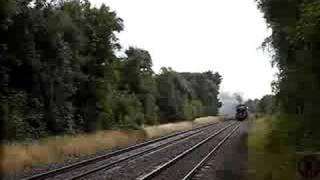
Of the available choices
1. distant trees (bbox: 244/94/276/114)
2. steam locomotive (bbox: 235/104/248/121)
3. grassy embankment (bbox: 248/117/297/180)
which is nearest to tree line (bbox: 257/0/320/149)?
grassy embankment (bbox: 248/117/297/180)

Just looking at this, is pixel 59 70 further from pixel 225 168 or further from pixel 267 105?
pixel 267 105

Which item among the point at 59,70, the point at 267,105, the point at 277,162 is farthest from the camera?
the point at 267,105

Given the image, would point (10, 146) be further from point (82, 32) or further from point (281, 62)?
point (82, 32)

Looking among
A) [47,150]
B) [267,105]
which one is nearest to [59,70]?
[47,150]

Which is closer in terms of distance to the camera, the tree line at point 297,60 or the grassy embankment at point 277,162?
the grassy embankment at point 277,162

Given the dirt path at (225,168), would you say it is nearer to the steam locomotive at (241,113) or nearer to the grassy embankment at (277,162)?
the grassy embankment at (277,162)

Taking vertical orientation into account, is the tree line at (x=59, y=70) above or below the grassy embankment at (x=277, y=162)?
above

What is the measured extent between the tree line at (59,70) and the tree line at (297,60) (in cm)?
1384

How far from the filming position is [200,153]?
100 feet

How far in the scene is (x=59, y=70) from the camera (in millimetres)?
40000

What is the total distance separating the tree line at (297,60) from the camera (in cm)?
1985

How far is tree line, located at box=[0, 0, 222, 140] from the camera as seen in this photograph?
34406 millimetres

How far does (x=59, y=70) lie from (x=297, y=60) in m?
20.6

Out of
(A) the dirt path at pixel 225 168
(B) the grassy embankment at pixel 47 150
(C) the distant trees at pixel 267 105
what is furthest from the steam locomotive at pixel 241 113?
(A) the dirt path at pixel 225 168
